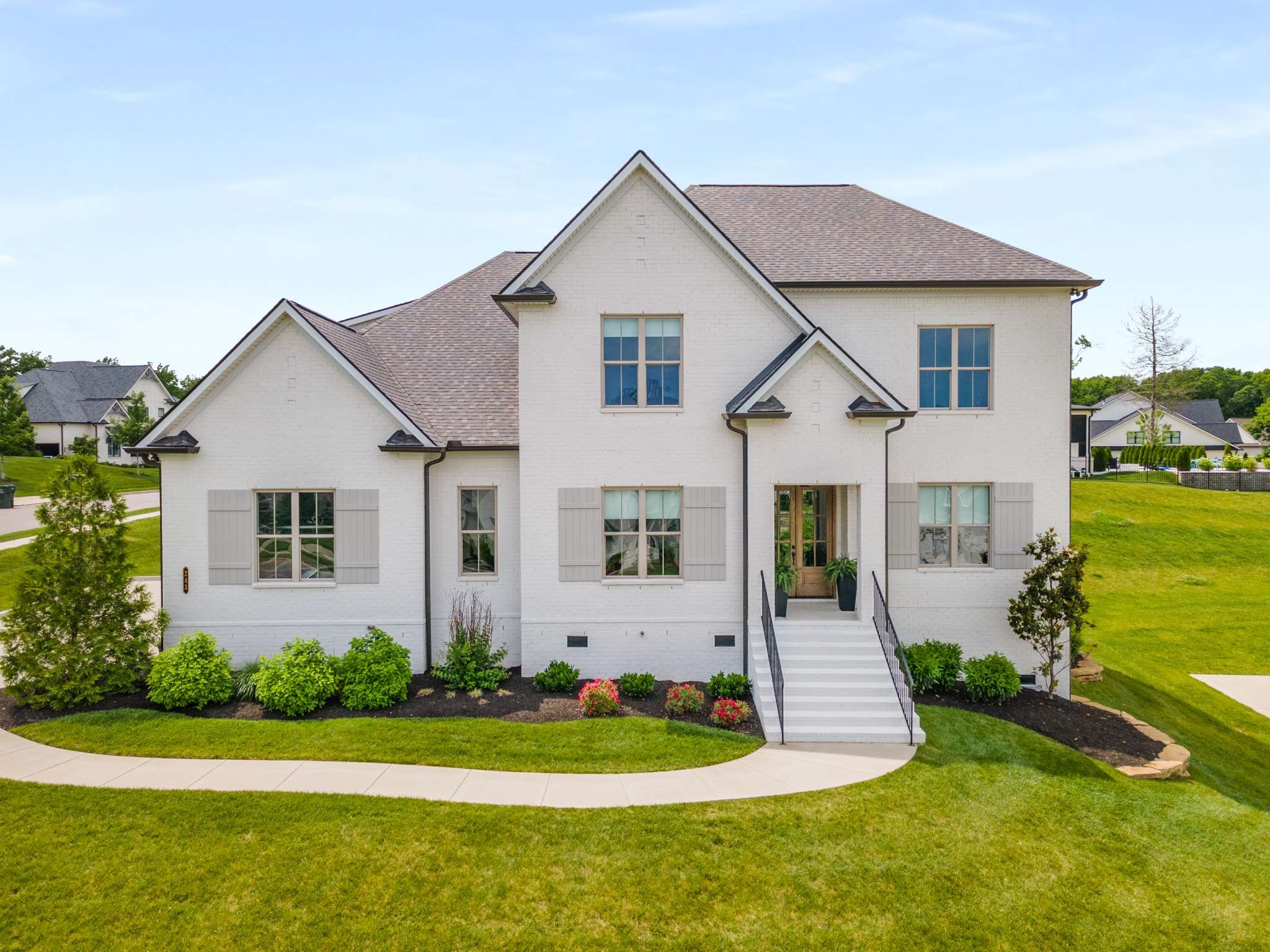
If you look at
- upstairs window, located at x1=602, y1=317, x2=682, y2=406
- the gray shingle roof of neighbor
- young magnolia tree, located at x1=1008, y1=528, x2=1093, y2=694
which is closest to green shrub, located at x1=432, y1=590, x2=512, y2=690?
upstairs window, located at x1=602, y1=317, x2=682, y2=406

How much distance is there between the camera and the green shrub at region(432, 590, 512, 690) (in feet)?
39.3

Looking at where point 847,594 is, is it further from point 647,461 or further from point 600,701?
point 600,701

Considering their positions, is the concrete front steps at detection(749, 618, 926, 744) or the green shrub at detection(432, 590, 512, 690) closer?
the concrete front steps at detection(749, 618, 926, 744)

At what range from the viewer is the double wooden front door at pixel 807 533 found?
13.7 metres

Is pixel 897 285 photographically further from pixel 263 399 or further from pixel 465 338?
pixel 263 399

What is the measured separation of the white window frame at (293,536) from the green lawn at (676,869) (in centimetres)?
477

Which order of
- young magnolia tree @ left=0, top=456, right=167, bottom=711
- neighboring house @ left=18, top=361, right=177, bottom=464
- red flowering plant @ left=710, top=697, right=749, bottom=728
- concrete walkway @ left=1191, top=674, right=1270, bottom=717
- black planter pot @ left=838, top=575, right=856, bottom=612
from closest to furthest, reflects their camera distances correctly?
1. red flowering plant @ left=710, top=697, right=749, bottom=728
2. young magnolia tree @ left=0, top=456, right=167, bottom=711
3. black planter pot @ left=838, top=575, right=856, bottom=612
4. concrete walkway @ left=1191, top=674, right=1270, bottom=717
5. neighboring house @ left=18, top=361, right=177, bottom=464

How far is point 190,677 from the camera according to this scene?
36.1 feet

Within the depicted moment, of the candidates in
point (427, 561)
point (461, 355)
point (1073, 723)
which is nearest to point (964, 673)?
point (1073, 723)

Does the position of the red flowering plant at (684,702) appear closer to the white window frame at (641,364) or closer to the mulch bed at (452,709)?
the mulch bed at (452,709)

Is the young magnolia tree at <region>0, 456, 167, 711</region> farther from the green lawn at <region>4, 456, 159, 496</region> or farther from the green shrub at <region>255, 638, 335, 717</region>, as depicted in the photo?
the green lawn at <region>4, 456, 159, 496</region>

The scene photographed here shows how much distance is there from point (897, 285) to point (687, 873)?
1110 cm

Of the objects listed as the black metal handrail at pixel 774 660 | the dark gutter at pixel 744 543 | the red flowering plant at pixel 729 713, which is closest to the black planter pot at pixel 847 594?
the black metal handrail at pixel 774 660

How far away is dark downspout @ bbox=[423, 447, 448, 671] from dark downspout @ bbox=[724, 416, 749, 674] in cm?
575
